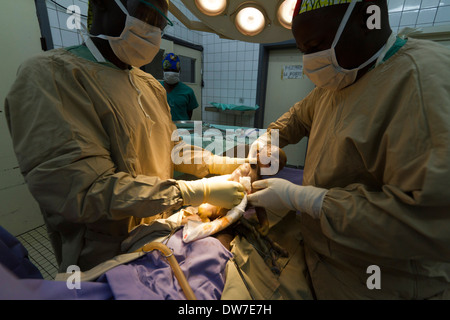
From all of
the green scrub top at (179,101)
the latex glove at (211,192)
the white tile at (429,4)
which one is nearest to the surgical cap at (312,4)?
the latex glove at (211,192)

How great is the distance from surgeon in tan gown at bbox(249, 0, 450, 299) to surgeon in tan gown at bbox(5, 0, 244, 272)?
0.61 metres

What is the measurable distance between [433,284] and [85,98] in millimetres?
1832

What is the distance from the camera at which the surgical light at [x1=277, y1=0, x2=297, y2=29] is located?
4.76 feet

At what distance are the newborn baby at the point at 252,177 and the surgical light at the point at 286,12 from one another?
37.9 inches

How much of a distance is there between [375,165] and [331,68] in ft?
1.87

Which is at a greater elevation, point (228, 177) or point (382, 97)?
point (382, 97)

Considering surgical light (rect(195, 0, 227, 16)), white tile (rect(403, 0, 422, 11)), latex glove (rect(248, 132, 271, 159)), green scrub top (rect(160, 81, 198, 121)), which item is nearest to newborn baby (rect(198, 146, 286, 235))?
latex glove (rect(248, 132, 271, 159))

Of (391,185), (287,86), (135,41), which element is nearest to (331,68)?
(391,185)

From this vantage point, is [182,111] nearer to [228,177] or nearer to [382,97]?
[228,177]

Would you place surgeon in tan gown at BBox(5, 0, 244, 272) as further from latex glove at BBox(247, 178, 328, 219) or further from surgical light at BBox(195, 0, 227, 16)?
surgical light at BBox(195, 0, 227, 16)

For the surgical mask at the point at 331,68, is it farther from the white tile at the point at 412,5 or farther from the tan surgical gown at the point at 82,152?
the white tile at the point at 412,5

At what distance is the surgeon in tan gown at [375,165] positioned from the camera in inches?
31.5

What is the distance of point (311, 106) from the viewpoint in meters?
1.72
